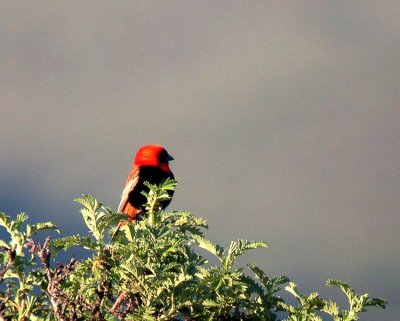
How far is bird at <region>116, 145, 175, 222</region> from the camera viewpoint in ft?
42.6

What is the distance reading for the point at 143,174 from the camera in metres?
13.4

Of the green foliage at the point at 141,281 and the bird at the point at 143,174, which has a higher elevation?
the bird at the point at 143,174

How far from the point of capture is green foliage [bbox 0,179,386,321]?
6.39m

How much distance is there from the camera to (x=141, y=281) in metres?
6.42

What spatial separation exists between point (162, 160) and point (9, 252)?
24.4 feet

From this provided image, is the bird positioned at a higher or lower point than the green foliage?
higher

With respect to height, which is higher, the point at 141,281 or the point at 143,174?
the point at 143,174

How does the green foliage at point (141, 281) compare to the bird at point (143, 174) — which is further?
the bird at point (143, 174)

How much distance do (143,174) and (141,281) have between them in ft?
23.0

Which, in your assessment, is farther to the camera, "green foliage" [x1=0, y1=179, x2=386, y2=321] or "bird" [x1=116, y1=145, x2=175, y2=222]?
"bird" [x1=116, y1=145, x2=175, y2=222]

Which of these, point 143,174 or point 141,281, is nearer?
point 141,281

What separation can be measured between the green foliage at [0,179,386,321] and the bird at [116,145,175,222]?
5.67m

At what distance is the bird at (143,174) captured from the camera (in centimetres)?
1298

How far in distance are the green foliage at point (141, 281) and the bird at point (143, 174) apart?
5.67 meters
